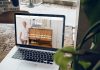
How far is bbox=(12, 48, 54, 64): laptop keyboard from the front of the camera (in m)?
1.03

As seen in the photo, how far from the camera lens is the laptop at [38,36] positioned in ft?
3.52

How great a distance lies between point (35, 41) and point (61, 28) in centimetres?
19

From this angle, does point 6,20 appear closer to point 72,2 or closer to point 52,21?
point 52,21

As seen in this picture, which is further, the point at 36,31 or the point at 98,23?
the point at 36,31

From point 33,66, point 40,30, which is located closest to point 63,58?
point 33,66

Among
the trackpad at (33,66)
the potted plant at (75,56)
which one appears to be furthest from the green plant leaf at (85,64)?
the trackpad at (33,66)

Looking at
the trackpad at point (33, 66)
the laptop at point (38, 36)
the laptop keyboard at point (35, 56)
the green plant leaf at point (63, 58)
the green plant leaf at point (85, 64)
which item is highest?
the green plant leaf at point (63, 58)

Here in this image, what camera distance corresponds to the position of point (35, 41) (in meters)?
1.13

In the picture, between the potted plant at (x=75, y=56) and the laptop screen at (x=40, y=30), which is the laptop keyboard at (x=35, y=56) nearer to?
the laptop screen at (x=40, y=30)

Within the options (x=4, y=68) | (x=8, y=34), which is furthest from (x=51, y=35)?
(x=8, y=34)

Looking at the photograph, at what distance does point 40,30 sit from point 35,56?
0.55 ft

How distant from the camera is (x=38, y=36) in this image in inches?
43.9

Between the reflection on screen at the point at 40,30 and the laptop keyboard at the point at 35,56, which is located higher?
the reflection on screen at the point at 40,30

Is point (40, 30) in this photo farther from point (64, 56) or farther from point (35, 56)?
point (64, 56)
